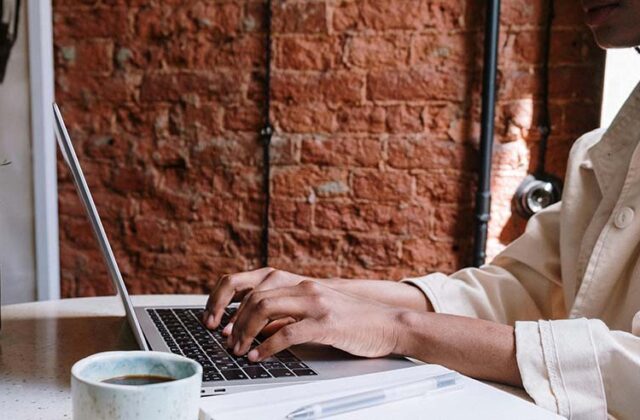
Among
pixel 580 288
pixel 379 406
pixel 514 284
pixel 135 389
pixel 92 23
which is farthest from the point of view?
pixel 92 23

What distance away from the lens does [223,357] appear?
74 cm

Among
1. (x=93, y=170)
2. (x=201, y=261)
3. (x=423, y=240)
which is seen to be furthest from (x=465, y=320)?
(x=93, y=170)

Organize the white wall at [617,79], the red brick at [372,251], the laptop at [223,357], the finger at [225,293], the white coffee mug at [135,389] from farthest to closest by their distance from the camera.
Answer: the red brick at [372,251], the white wall at [617,79], the finger at [225,293], the laptop at [223,357], the white coffee mug at [135,389]

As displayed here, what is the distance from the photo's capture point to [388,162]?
188cm

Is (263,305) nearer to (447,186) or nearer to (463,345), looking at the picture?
(463,345)

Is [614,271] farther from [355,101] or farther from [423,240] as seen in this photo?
[355,101]

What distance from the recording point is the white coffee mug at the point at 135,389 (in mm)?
461

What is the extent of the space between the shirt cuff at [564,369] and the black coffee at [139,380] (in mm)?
404

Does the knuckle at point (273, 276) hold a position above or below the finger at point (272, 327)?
above

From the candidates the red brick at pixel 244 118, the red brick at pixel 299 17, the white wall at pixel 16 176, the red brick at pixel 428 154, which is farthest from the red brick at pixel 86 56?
the red brick at pixel 428 154

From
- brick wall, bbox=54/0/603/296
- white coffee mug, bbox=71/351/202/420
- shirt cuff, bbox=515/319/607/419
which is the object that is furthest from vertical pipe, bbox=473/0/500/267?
white coffee mug, bbox=71/351/202/420

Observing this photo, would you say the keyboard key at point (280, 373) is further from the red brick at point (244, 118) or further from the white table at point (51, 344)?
the red brick at point (244, 118)

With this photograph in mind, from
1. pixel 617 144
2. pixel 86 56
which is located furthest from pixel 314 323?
pixel 86 56

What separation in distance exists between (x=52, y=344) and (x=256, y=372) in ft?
1.10
